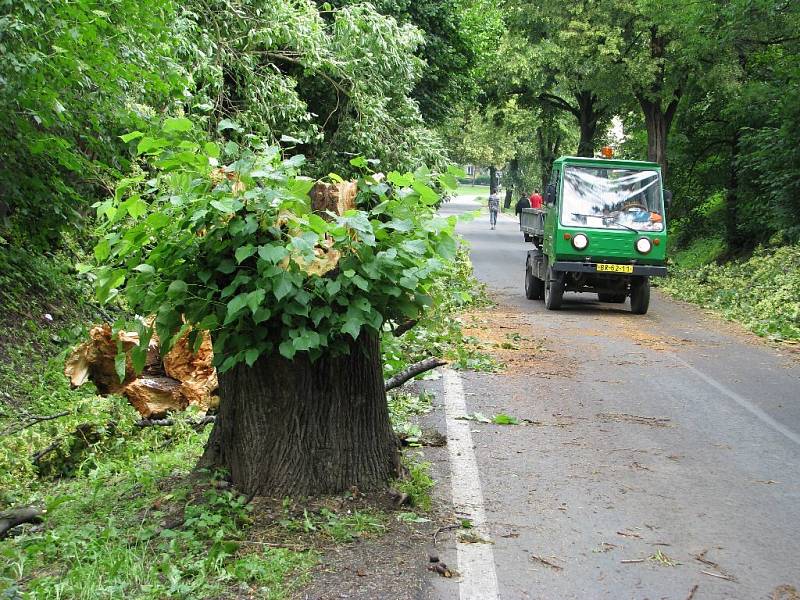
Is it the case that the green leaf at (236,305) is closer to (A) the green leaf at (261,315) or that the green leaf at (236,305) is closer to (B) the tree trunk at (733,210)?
(A) the green leaf at (261,315)

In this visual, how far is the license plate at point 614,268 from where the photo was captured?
1534 centimetres

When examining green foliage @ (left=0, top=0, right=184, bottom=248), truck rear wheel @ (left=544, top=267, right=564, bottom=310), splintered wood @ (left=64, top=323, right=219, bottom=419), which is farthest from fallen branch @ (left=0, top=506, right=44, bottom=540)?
truck rear wheel @ (left=544, top=267, right=564, bottom=310)

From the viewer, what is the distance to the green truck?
1538cm

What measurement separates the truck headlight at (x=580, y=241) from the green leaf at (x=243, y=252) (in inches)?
441

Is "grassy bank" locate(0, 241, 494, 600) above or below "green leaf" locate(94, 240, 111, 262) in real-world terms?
below

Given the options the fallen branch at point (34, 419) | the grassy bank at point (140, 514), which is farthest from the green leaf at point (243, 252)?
Answer: the fallen branch at point (34, 419)

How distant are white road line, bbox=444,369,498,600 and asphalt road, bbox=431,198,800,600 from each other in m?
0.05

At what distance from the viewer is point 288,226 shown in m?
4.92

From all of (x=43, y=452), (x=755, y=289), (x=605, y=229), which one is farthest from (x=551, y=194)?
(x=43, y=452)

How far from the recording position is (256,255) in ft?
16.3

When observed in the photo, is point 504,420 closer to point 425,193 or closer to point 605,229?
point 425,193

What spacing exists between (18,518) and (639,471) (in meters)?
3.97

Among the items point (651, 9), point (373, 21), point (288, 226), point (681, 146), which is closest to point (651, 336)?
point (373, 21)

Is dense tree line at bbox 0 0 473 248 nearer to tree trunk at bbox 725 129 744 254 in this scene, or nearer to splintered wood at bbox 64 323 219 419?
splintered wood at bbox 64 323 219 419
